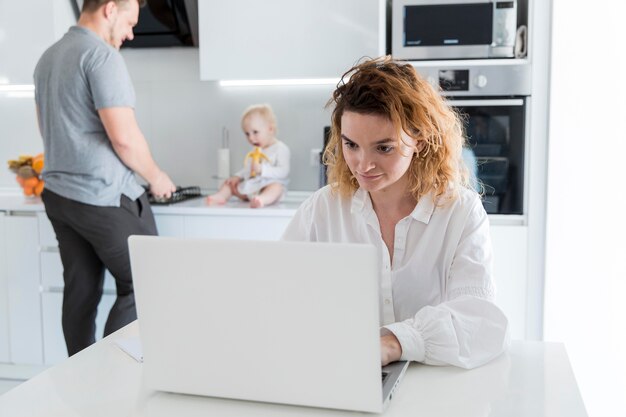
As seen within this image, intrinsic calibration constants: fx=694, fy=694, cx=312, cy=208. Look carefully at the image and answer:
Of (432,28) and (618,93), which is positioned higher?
(432,28)

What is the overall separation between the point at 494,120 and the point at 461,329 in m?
1.55

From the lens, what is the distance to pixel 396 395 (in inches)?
40.2

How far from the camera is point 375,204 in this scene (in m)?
1.56

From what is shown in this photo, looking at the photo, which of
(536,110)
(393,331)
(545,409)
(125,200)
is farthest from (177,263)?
(536,110)

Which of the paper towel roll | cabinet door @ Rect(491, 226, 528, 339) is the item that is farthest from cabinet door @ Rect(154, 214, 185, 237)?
cabinet door @ Rect(491, 226, 528, 339)

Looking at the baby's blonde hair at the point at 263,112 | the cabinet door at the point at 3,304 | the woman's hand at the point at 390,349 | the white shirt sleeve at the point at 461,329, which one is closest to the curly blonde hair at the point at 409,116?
the white shirt sleeve at the point at 461,329

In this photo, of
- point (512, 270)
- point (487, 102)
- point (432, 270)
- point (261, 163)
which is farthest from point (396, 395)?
point (261, 163)

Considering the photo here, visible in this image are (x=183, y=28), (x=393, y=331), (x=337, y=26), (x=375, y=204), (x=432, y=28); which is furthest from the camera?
(x=183, y=28)

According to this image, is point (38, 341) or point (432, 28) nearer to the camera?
point (432, 28)

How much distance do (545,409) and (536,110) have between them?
171cm

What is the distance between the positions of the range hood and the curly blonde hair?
171 cm

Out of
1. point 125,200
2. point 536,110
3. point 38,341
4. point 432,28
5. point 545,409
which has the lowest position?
point 38,341

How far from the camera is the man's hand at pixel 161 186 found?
101 inches

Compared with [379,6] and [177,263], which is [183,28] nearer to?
[379,6]
